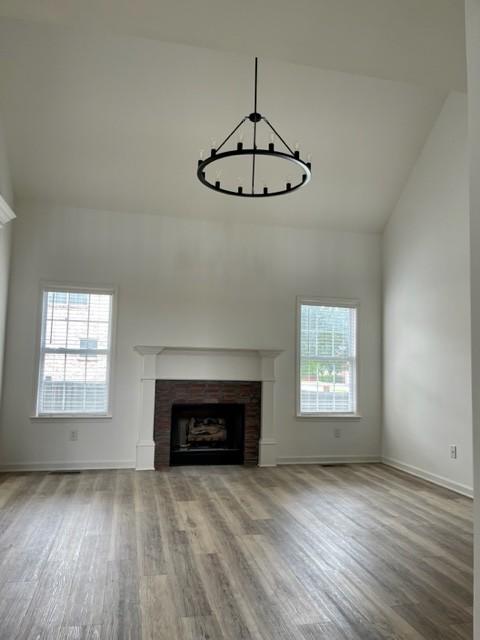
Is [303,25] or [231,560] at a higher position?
[303,25]

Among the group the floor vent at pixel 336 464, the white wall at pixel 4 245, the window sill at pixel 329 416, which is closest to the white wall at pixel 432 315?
the window sill at pixel 329 416

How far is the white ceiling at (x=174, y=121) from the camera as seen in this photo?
4.79 metres

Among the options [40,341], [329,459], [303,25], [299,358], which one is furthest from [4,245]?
[329,459]

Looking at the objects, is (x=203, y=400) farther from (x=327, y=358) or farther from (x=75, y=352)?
(x=327, y=358)

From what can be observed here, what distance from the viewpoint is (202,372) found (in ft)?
21.2

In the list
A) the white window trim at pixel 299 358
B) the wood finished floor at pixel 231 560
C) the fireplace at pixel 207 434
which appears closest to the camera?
the wood finished floor at pixel 231 560

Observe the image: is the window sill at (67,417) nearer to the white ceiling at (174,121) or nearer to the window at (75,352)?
the window at (75,352)

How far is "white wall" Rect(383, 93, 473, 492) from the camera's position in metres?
5.35

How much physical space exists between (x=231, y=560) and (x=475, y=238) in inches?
104

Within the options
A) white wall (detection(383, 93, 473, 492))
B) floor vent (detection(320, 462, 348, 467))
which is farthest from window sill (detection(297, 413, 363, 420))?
floor vent (detection(320, 462, 348, 467))

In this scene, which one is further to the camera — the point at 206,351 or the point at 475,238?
the point at 206,351

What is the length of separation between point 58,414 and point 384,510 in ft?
12.5

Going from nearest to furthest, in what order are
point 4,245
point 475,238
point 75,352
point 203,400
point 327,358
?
point 475,238 < point 4,245 < point 75,352 < point 203,400 < point 327,358

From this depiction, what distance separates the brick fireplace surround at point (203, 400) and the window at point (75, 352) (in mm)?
679
